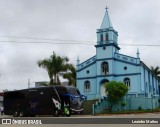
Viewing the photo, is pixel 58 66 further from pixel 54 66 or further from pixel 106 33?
pixel 106 33

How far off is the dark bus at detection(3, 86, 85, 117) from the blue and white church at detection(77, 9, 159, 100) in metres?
19.3

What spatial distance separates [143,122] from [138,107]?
124ft

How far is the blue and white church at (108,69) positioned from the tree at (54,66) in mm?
6420

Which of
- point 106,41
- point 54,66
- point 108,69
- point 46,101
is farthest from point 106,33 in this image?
point 46,101

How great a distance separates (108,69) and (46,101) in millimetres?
21937

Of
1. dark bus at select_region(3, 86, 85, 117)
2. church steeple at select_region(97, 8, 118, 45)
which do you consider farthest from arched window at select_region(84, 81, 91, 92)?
dark bus at select_region(3, 86, 85, 117)

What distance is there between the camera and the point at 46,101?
3072cm

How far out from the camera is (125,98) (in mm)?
46438

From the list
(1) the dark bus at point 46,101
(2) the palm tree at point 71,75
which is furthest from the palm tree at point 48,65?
(1) the dark bus at point 46,101

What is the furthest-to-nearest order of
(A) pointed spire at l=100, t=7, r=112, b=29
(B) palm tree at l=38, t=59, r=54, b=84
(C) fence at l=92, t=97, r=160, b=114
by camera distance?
(A) pointed spire at l=100, t=7, r=112, b=29 < (B) palm tree at l=38, t=59, r=54, b=84 < (C) fence at l=92, t=97, r=160, b=114

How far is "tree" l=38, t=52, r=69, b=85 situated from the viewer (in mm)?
47031

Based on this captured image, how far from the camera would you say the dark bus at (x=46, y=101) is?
30.3 m

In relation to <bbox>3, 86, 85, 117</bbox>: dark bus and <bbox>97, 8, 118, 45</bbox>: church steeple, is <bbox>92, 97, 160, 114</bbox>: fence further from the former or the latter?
<bbox>3, 86, 85, 117</bbox>: dark bus

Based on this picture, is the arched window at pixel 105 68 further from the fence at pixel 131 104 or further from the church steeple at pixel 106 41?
the fence at pixel 131 104
